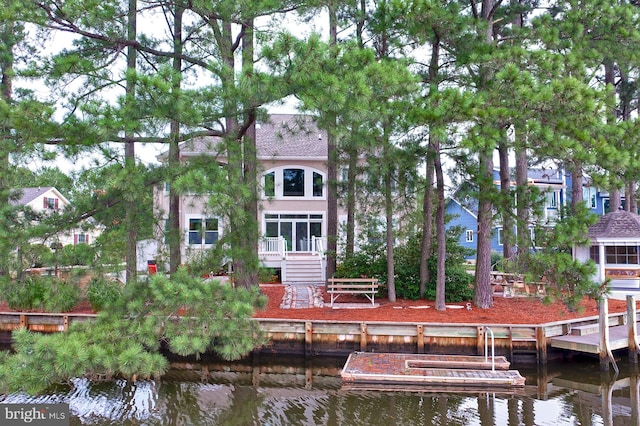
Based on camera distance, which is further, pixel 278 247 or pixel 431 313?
pixel 278 247

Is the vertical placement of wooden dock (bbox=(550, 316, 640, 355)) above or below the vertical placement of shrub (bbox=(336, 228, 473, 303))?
below

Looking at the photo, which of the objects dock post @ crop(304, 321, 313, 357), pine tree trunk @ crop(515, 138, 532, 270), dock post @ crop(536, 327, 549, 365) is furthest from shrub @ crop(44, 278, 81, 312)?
dock post @ crop(536, 327, 549, 365)

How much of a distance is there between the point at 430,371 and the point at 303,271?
10062 mm

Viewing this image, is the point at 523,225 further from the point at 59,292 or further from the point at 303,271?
the point at 303,271

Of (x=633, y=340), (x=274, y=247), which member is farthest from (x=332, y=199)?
(x=633, y=340)

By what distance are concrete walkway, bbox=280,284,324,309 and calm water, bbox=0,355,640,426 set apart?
2908mm

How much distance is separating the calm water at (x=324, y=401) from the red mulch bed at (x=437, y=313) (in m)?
1.47

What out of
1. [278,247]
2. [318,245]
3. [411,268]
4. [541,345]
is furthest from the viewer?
[318,245]

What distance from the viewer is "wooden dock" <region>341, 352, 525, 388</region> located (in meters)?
8.61

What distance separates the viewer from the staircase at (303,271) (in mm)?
18547

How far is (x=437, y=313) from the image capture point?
470 inches

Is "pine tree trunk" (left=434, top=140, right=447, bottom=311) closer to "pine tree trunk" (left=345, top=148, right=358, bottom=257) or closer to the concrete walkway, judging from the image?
→ "pine tree trunk" (left=345, top=148, right=358, bottom=257)

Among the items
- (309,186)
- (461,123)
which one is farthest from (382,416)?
(309,186)

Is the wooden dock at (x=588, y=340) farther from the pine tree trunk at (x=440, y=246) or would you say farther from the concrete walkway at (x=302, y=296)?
the concrete walkway at (x=302, y=296)
